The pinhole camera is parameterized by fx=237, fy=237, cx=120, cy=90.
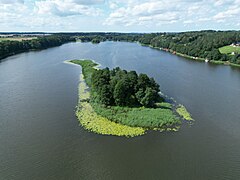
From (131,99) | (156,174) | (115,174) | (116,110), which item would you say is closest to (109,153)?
(115,174)

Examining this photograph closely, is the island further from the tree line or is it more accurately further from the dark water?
the dark water

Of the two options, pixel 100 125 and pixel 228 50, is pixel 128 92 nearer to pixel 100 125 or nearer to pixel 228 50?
pixel 100 125

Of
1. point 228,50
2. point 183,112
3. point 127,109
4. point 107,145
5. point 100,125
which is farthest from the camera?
point 228,50

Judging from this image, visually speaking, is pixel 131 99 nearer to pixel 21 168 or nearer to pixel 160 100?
pixel 160 100

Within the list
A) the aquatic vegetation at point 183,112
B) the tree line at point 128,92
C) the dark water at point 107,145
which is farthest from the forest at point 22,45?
the aquatic vegetation at point 183,112

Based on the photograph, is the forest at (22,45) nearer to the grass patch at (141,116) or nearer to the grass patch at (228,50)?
the grass patch at (141,116)

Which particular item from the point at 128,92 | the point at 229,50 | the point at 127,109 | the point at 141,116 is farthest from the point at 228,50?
the point at 141,116

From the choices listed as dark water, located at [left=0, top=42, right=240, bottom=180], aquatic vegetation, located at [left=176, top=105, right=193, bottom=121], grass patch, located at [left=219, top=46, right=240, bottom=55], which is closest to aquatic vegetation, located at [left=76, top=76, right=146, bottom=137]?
dark water, located at [left=0, top=42, right=240, bottom=180]
